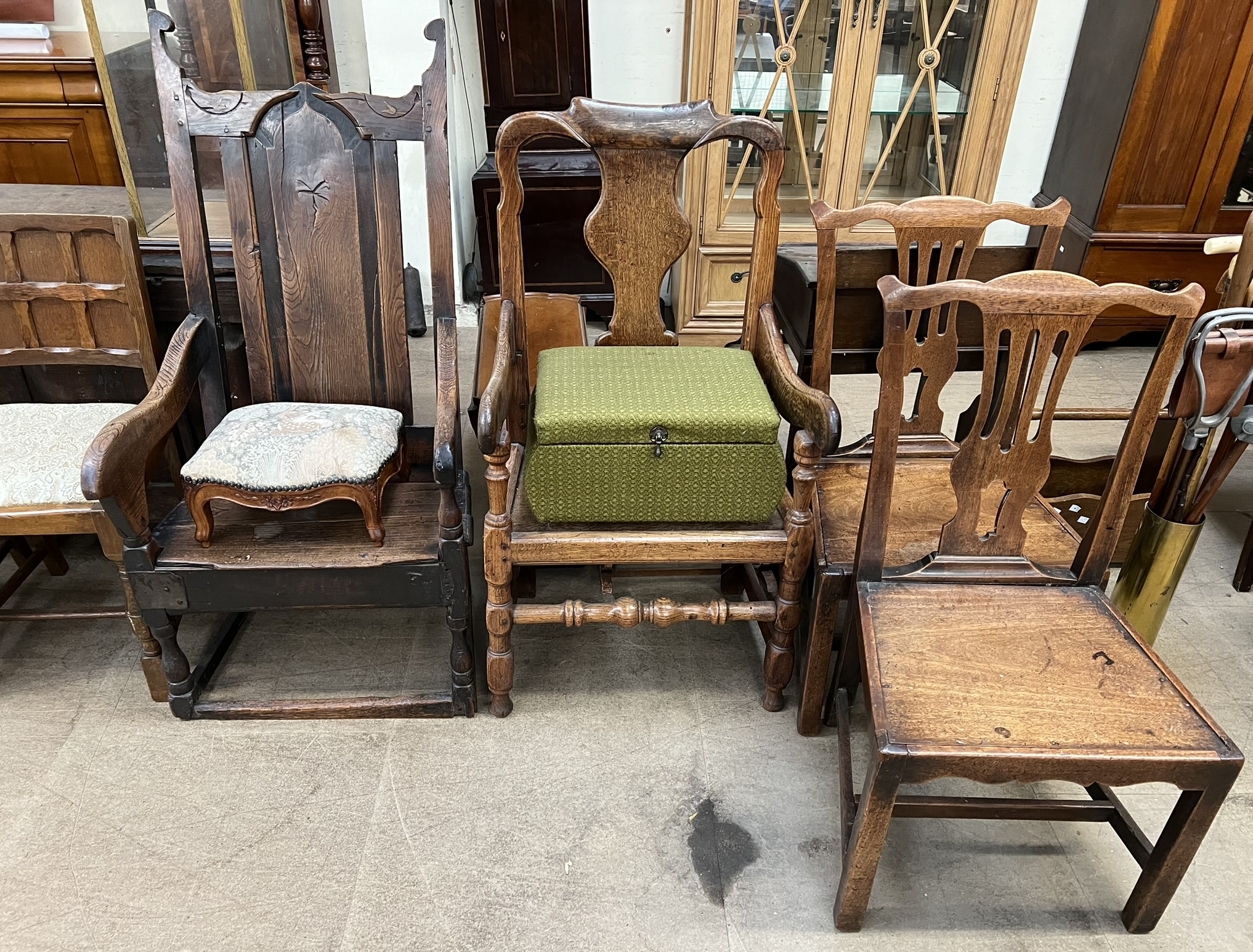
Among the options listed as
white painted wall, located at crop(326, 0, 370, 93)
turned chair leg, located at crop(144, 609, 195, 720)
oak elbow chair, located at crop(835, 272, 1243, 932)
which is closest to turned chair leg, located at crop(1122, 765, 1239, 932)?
oak elbow chair, located at crop(835, 272, 1243, 932)

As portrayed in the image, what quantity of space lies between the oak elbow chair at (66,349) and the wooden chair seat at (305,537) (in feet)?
0.45

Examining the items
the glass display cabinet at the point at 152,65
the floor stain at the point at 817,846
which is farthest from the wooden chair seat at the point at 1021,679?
the glass display cabinet at the point at 152,65

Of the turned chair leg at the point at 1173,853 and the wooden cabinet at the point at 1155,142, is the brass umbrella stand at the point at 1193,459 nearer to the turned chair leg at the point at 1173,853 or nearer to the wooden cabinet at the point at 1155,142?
the turned chair leg at the point at 1173,853

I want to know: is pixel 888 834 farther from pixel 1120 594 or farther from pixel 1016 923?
pixel 1120 594

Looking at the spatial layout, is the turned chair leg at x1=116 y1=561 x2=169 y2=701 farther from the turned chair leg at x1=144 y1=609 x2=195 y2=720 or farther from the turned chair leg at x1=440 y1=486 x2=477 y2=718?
the turned chair leg at x1=440 y1=486 x2=477 y2=718

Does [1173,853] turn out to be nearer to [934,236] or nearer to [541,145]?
[934,236]

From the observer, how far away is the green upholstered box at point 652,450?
1.70 metres

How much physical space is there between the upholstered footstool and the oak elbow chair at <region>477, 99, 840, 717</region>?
278 millimetres

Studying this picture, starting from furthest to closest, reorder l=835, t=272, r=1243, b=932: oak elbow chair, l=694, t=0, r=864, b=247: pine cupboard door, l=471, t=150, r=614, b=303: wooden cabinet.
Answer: l=471, t=150, r=614, b=303: wooden cabinet
l=694, t=0, r=864, b=247: pine cupboard door
l=835, t=272, r=1243, b=932: oak elbow chair

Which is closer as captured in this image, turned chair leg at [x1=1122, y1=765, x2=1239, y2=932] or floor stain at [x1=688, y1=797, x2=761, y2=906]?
turned chair leg at [x1=1122, y1=765, x2=1239, y2=932]

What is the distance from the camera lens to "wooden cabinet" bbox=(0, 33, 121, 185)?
397cm

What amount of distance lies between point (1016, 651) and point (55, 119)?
464 cm

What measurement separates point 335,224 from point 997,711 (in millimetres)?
1640

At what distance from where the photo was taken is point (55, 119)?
161 inches
